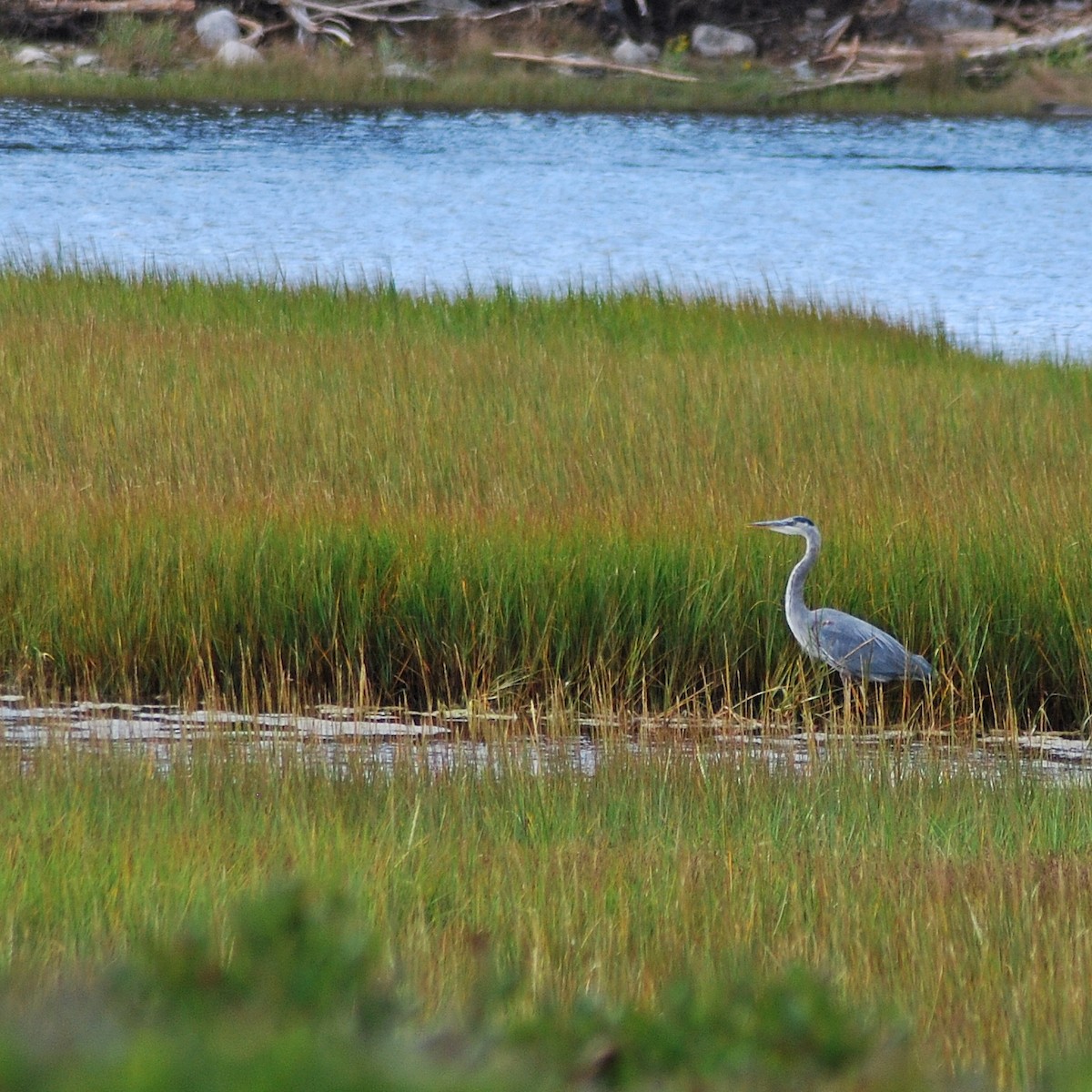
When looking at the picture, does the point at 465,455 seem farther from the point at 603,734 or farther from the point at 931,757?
the point at 931,757

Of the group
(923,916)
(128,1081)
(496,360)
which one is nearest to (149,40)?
(496,360)

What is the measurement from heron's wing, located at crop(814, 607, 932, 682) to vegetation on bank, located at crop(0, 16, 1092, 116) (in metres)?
26.4

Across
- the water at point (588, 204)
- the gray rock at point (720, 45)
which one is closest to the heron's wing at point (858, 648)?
the water at point (588, 204)

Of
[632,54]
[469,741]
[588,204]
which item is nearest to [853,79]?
[632,54]

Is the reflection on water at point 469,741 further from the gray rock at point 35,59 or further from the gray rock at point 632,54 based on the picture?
the gray rock at point 632,54

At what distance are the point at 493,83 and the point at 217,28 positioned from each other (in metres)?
5.02

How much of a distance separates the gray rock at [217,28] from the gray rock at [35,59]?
8.73 ft

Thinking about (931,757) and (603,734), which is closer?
(931,757)

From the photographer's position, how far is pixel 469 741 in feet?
17.7

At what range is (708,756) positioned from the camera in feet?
15.5

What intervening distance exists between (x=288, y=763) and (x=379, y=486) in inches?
114

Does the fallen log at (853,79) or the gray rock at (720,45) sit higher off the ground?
the gray rock at (720,45)

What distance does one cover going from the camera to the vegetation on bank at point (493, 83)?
99.1 feet

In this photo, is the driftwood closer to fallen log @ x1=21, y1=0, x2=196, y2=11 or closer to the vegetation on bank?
the vegetation on bank
